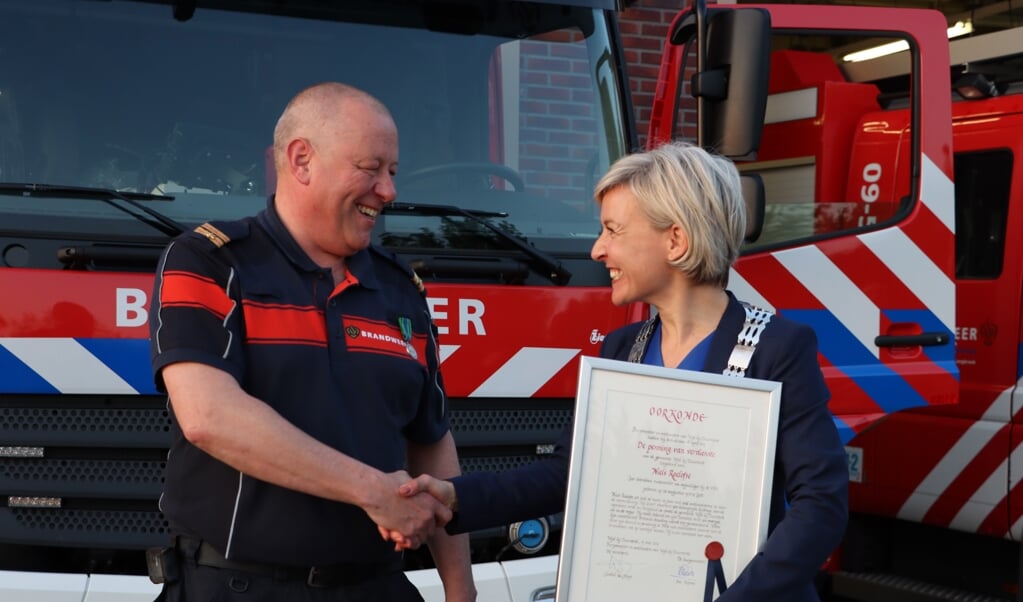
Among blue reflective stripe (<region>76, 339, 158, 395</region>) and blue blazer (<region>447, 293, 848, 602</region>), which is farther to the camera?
blue reflective stripe (<region>76, 339, 158, 395</region>)

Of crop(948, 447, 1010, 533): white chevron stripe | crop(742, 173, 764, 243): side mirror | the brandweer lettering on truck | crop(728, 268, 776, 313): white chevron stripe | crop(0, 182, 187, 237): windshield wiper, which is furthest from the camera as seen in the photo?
crop(948, 447, 1010, 533): white chevron stripe

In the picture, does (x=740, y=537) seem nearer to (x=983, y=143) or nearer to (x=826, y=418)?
A: (x=826, y=418)

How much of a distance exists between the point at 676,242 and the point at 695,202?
8 cm

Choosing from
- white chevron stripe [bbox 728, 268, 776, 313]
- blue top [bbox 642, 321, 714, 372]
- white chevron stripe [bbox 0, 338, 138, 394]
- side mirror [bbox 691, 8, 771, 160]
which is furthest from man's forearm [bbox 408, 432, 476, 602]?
white chevron stripe [bbox 728, 268, 776, 313]

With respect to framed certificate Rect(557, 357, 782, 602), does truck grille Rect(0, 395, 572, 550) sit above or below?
below

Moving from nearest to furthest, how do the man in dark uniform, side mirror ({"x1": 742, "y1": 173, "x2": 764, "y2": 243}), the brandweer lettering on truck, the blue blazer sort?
the blue blazer < the man in dark uniform < the brandweer lettering on truck < side mirror ({"x1": 742, "y1": 173, "x2": 764, "y2": 243})

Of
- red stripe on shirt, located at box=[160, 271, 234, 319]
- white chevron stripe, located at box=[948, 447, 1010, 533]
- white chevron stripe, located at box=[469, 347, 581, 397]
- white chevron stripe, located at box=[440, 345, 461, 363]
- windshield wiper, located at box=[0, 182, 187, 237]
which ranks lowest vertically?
white chevron stripe, located at box=[948, 447, 1010, 533]

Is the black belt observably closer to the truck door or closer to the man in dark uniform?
the man in dark uniform

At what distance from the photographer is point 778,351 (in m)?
2.18

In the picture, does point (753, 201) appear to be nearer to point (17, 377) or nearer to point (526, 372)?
point (526, 372)

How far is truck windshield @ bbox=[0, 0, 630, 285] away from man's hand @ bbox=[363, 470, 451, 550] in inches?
50.8

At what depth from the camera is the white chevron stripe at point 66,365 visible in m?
3.18

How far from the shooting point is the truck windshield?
11.2ft

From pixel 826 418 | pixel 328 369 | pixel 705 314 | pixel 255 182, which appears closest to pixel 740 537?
pixel 826 418
